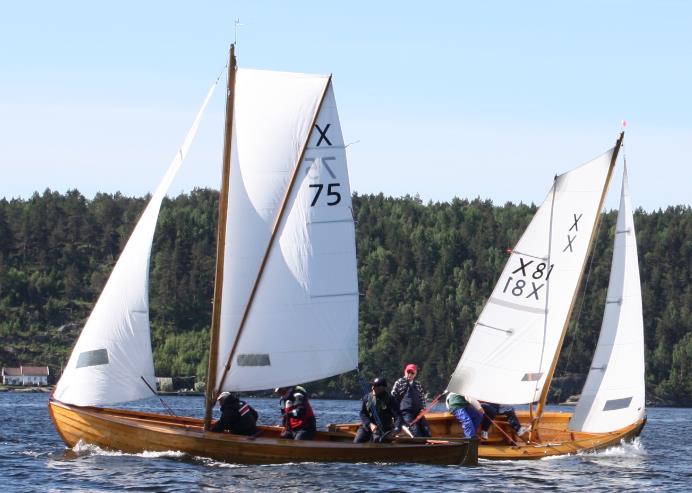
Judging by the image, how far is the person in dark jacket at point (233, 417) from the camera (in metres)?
35.8

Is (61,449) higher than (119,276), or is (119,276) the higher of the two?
(119,276)

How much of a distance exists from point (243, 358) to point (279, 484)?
5.86 metres

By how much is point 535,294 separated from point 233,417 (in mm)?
10434

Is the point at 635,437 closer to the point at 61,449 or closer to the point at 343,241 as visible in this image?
the point at 343,241

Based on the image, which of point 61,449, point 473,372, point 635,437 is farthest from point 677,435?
point 61,449

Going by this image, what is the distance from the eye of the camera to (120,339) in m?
35.8

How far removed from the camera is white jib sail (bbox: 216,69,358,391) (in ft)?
119

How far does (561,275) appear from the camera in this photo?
41.4 m

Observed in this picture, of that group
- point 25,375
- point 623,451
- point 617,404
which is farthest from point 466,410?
point 25,375

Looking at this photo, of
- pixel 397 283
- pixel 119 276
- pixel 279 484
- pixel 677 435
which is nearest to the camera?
pixel 279 484

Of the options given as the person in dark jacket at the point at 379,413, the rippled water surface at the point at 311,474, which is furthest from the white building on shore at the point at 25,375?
the person in dark jacket at the point at 379,413

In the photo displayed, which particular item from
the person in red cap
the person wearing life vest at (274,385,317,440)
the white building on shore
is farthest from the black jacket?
the white building on shore

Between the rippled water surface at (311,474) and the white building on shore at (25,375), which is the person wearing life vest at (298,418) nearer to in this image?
the rippled water surface at (311,474)

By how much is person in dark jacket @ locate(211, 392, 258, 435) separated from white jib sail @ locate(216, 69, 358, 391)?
34.1 inches
